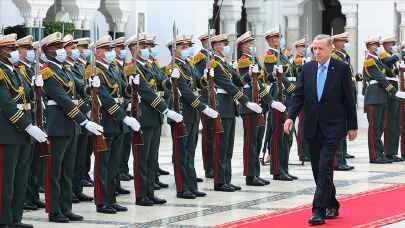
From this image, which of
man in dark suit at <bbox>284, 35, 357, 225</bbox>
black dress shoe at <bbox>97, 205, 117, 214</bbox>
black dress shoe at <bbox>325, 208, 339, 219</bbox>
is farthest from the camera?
black dress shoe at <bbox>97, 205, 117, 214</bbox>

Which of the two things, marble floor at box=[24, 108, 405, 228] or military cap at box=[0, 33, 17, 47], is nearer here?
military cap at box=[0, 33, 17, 47]

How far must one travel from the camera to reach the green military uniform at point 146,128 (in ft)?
36.9

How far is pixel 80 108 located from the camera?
36.7 feet

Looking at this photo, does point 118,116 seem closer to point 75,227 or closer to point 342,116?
point 75,227

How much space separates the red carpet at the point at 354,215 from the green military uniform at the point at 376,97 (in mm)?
3804

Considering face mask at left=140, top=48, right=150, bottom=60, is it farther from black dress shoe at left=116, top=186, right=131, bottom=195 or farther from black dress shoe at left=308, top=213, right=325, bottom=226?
black dress shoe at left=308, top=213, right=325, bottom=226

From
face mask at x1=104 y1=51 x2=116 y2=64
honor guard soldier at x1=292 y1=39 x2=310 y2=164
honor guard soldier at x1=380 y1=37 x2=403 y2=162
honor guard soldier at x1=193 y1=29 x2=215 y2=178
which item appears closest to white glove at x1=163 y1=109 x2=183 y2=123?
face mask at x1=104 y1=51 x2=116 y2=64

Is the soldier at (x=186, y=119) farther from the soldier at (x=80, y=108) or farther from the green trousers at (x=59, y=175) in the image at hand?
the green trousers at (x=59, y=175)

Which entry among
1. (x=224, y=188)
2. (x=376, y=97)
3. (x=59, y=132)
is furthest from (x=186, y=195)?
(x=376, y=97)

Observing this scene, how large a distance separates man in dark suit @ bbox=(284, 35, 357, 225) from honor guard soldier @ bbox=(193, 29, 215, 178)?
2.63 metres

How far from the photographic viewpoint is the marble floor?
10.2 metres

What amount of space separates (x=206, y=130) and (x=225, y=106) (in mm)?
1152

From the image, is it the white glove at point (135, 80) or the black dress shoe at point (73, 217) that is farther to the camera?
the white glove at point (135, 80)

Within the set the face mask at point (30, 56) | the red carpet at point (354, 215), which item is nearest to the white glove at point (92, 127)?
the face mask at point (30, 56)
